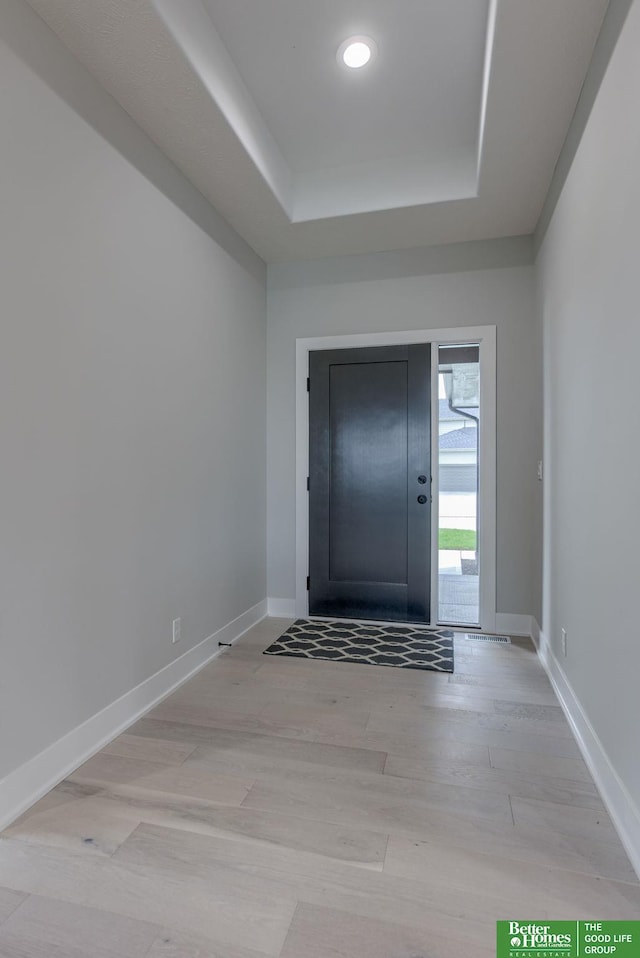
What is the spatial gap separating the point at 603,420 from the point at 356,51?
1.88m

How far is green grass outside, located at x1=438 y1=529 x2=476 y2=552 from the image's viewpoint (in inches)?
316

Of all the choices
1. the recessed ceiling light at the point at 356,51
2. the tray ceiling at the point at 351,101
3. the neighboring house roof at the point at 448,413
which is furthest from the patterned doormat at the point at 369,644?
the neighboring house roof at the point at 448,413

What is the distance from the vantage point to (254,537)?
367 centimetres

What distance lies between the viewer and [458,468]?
751 centimetres

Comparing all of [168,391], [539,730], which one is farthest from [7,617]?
[539,730]

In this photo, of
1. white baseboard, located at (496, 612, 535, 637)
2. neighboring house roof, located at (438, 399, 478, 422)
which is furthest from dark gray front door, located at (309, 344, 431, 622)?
neighboring house roof, located at (438, 399, 478, 422)

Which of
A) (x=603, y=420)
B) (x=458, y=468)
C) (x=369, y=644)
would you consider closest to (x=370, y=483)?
(x=369, y=644)

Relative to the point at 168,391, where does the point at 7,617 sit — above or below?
below

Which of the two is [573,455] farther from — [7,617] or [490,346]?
[7,617]

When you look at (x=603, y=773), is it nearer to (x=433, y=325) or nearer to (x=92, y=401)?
→ (x=92, y=401)

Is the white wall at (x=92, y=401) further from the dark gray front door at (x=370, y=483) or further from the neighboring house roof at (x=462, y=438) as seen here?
the neighboring house roof at (x=462, y=438)

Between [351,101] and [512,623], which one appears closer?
[351,101]

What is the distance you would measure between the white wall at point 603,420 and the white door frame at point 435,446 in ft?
2.71

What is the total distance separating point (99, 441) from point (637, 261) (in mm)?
1963
